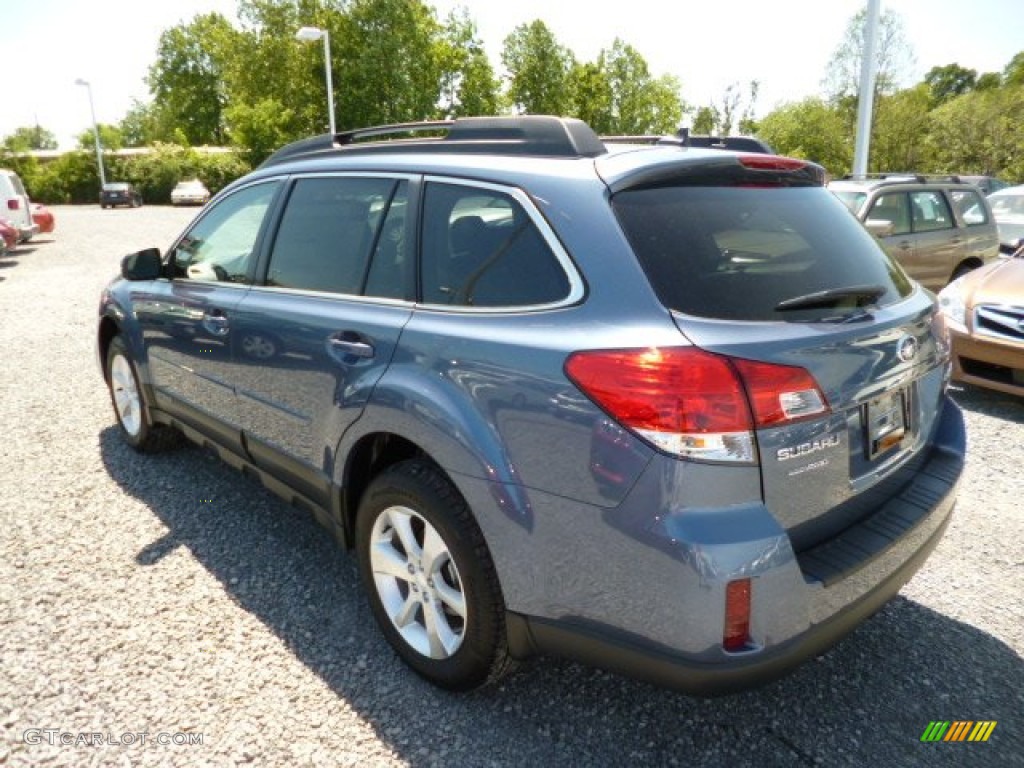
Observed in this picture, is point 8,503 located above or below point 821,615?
below

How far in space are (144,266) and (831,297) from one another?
3.42 metres

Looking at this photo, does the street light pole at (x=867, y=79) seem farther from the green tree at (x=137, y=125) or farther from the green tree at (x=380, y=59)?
the green tree at (x=137, y=125)

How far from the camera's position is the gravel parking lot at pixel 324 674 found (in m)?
2.17

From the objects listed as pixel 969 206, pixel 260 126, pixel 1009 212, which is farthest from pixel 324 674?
pixel 260 126

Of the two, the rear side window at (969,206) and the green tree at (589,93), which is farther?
the green tree at (589,93)

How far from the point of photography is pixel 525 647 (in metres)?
2.07

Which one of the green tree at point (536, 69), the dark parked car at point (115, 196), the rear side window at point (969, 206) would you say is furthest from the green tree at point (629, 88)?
the rear side window at point (969, 206)

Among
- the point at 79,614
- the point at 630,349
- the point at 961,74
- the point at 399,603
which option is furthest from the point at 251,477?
the point at 961,74

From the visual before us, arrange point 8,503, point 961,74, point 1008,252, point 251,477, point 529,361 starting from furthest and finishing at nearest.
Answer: point 961,74 < point 1008,252 < point 8,503 < point 251,477 < point 529,361

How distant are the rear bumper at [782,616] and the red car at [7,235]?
17.6m

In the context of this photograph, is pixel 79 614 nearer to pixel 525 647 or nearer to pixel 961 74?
pixel 525 647

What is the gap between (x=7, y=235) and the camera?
51.3ft

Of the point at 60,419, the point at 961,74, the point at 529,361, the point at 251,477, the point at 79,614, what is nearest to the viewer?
→ the point at 529,361

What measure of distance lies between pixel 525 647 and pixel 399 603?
63cm
